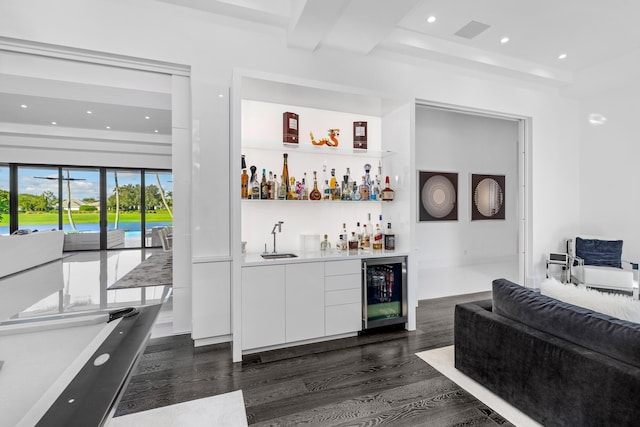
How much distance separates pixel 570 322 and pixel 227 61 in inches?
135

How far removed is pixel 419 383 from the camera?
7.48ft

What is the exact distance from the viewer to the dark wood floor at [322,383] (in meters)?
1.93

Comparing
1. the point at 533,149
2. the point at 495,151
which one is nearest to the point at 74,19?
the point at 533,149

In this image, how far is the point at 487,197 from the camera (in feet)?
18.3

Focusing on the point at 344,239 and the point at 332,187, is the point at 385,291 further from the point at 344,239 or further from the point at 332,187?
the point at 332,187

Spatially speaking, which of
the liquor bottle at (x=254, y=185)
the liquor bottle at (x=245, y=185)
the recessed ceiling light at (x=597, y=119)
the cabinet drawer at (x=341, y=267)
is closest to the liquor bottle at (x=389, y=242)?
the cabinet drawer at (x=341, y=267)

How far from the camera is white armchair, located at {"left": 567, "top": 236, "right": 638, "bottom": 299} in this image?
3.88 m

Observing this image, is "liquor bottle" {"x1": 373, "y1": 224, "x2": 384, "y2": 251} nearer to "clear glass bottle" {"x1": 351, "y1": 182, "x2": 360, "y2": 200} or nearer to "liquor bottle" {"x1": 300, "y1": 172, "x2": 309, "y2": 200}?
"clear glass bottle" {"x1": 351, "y1": 182, "x2": 360, "y2": 200}

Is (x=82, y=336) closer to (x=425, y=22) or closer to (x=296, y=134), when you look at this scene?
(x=296, y=134)

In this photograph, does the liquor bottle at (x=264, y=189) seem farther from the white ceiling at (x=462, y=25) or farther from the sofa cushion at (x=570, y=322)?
the sofa cushion at (x=570, y=322)

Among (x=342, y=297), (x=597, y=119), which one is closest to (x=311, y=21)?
(x=342, y=297)

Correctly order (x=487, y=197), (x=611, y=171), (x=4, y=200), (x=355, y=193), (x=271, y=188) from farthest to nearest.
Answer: (x=4, y=200) < (x=487, y=197) < (x=611, y=171) < (x=355, y=193) < (x=271, y=188)

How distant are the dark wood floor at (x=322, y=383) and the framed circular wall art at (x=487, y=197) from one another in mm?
3222

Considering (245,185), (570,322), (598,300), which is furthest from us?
(245,185)
